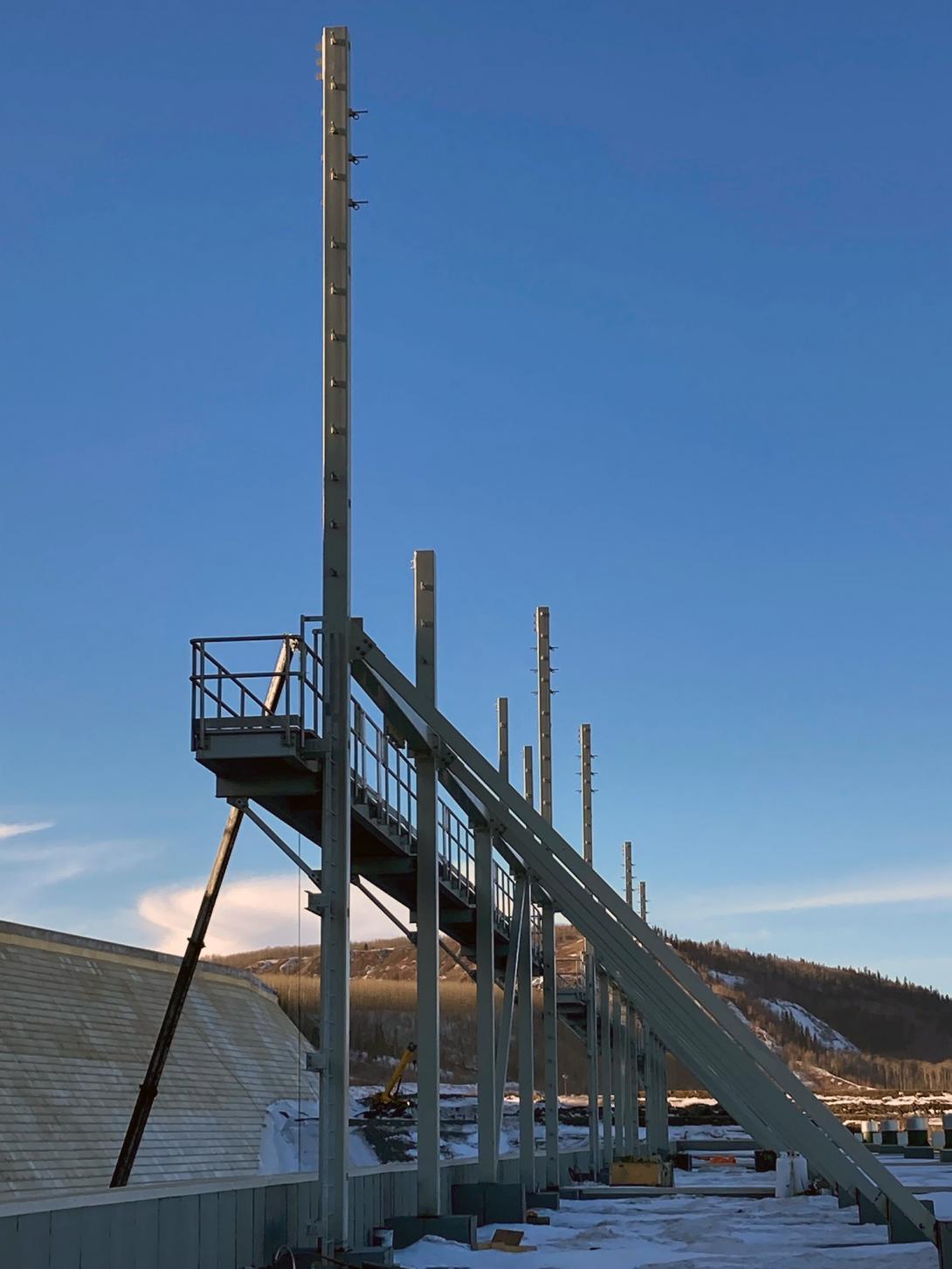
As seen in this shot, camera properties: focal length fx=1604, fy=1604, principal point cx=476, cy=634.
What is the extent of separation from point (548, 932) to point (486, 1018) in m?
8.84

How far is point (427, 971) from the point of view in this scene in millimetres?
23531

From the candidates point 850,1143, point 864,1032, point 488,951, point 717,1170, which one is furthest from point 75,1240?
point 864,1032

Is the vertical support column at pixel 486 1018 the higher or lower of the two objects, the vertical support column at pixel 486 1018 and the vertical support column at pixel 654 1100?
the higher

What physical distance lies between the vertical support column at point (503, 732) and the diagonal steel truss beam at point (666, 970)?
972 cm

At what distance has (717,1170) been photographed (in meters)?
46.8

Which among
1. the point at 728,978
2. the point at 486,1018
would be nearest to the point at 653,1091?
the point at 486,1018

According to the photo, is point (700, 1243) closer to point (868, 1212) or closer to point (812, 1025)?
point (868, 1212)

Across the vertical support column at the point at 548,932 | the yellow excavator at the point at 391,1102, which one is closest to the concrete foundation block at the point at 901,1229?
the vertical support column at the point at 548,932

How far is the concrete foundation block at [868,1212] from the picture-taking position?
75.2 feet

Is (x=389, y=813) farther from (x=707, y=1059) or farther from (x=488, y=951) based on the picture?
(x=707, y=1059)

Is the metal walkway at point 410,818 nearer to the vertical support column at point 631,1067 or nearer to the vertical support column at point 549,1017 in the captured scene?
the vertical support column at point 549,1017

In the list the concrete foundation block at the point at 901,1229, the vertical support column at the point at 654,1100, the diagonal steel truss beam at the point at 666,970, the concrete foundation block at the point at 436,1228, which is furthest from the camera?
the vertical support column at the point at 654,1100

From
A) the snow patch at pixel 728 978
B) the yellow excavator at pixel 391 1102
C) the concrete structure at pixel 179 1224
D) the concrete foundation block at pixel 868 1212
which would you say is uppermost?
the snow patch at pixel 728 978

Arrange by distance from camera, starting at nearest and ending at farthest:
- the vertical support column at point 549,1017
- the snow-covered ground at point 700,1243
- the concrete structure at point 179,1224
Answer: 1. the concrete structure at point 179,1224
2. the snow-covered ground at point 700,1243
3. the vertical support column at point 549,1017
